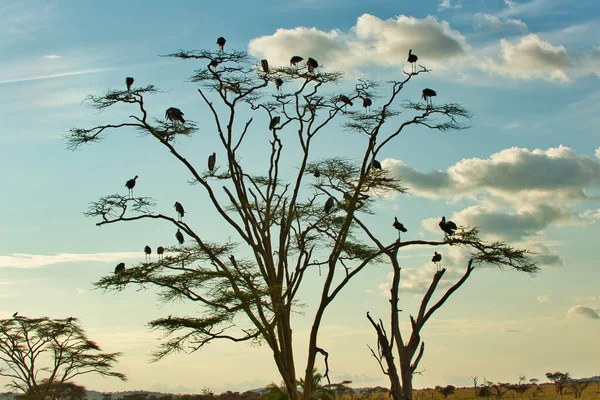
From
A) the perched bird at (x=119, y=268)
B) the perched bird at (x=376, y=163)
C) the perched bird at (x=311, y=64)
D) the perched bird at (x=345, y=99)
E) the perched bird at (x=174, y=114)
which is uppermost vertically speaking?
the perched bird at (x=311, y=64)

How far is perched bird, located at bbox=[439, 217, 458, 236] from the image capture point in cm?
1681

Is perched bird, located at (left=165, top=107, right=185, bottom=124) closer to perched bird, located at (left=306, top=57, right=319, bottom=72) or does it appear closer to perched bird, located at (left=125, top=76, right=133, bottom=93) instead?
perched bird, located at (left=125, top=76, right=133, bottom=93)

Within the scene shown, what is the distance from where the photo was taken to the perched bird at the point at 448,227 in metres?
16.8

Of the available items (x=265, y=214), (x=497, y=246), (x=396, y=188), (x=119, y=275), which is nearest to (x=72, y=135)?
(x=119, y=275)

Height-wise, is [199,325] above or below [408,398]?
above

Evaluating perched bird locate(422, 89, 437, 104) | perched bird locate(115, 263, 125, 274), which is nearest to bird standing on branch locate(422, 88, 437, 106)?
perched bird locate(422, 89, 437, 104)

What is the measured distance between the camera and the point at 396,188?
18438 millimetres

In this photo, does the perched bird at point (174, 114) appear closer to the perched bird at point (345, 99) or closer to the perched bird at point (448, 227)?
the perched bird at point (345, 99)

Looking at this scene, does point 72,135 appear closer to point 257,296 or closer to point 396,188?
point 257,296

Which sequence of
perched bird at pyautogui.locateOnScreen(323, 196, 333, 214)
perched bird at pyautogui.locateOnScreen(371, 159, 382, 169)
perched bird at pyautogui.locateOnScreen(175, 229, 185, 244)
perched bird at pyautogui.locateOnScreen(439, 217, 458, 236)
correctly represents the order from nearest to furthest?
perched bird at pyautogui.locateOnScreen(439, 217, 458, 236) → perched bird at pyautogui.locateOnScreen(371, 159, 382, 169) → perched bird at pyautogui.locateOnScreen(175, 229, 185, 244) → perched bird at pyautogui.locateOnScreen(323, 196, 333, 214)

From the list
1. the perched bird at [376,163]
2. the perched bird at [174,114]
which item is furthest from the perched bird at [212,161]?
the perched bird at [376,163]

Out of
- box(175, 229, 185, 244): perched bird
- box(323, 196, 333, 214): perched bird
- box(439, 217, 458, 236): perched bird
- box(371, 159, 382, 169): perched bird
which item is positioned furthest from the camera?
box(323, 196, 333, 214): perched bird

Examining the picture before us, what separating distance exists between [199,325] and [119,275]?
242 cm

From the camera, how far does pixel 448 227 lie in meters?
16.8
